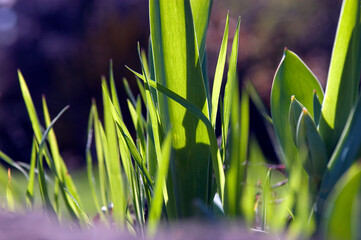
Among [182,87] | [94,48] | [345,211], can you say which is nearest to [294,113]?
[182,87]

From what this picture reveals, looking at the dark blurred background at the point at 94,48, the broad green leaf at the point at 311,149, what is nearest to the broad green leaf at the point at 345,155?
the broad green leaf at the point at 311,149

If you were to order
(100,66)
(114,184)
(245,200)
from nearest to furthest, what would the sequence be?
1. (245,200)
2. (114,184)
3. (100,66)

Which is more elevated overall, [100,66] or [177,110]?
[100,66]

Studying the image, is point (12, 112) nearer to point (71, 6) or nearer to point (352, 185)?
point (71, 6)

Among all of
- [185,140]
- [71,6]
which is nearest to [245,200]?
[185,140]

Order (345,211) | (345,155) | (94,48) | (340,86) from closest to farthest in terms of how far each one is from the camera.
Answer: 1. (345,211)
2. (345,155)
3. (340,86)
4. (94,48)

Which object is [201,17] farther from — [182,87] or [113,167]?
[113,167]
